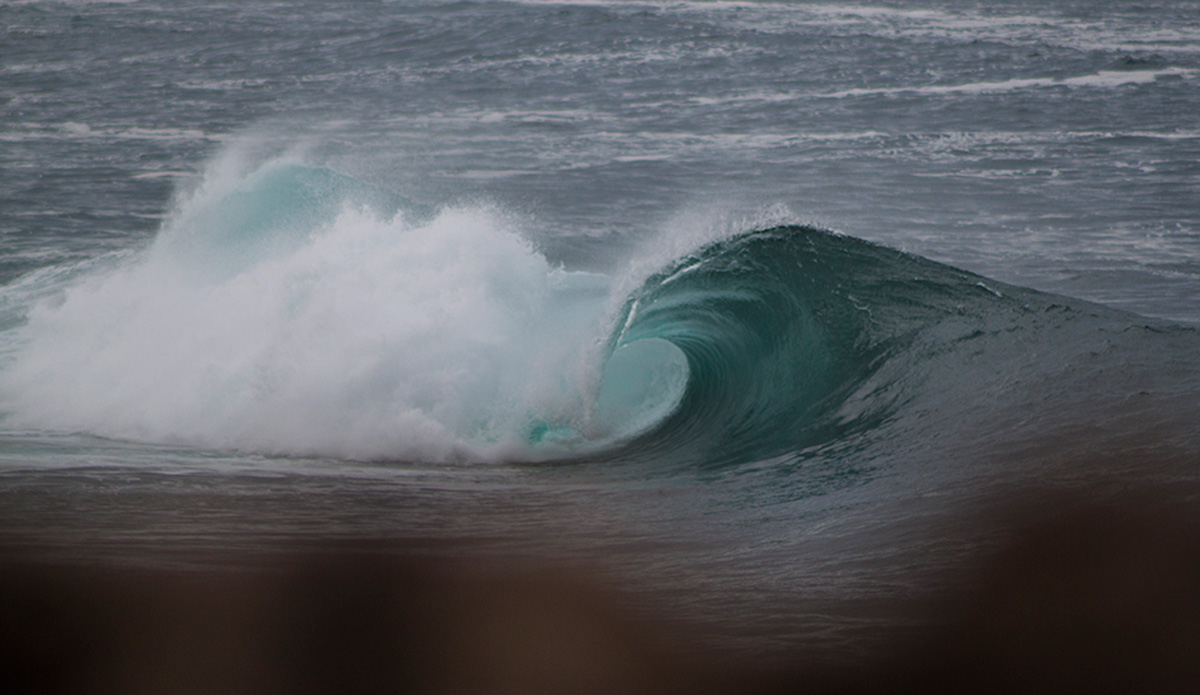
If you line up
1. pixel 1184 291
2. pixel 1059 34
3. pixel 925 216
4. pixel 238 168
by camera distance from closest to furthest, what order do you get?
pixel 1184 291 < pixel 238 168 < pixel 925 216 < pixel 1059 34

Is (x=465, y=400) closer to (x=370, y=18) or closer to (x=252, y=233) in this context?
(x=252, y=233)

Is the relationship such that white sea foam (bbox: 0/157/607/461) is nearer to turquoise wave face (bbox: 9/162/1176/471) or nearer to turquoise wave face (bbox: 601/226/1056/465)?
turquoise wave face (bbox: 9/162/1176/471)

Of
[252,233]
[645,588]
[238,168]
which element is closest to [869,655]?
[645,588]

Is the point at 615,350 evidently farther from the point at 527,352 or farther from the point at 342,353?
the point at 342,353

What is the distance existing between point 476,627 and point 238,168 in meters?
10.6

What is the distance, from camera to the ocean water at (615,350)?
5484 mm

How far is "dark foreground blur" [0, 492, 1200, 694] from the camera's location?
3953mm

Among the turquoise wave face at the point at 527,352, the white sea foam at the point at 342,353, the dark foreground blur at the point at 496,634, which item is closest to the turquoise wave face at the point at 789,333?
the turquoise wave face at the point at 527,352

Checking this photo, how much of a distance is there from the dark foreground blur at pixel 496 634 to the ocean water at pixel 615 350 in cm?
26

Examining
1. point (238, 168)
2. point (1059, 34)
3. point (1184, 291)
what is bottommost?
point (1184, 291)

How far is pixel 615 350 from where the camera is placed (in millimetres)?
9000

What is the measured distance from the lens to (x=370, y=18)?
33469 millimetres

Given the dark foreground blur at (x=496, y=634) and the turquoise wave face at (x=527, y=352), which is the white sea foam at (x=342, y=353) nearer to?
the turquoise wave face at (x=527, y=352)

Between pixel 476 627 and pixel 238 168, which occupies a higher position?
pixel 238 168
